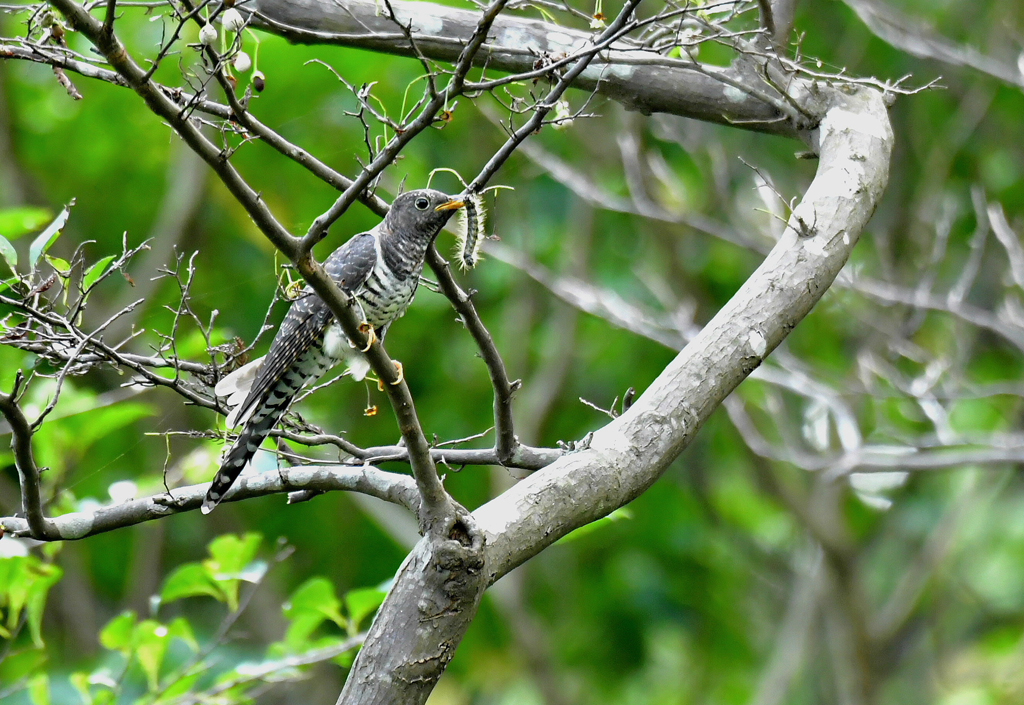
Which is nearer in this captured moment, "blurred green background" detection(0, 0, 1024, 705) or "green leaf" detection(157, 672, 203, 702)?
"green leaf" detection(157, 672, 203, 702)

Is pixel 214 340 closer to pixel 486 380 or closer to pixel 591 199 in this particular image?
pixel 591 199

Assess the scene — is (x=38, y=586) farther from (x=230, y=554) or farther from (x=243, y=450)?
(x=243, y=450)

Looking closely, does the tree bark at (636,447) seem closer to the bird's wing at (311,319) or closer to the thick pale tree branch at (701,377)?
the thick pale tree branch at (701,377)

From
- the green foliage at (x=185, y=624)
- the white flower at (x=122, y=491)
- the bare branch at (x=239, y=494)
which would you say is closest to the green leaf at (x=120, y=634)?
the green foliage at (x=185, y=624)

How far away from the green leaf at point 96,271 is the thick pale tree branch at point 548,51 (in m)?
0.75

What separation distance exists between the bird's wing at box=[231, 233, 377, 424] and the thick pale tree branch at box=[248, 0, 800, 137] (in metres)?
0.62

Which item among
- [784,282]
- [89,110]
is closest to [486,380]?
[89,110]

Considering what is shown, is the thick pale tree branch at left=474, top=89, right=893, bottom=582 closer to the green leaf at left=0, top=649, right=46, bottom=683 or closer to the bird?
the bird

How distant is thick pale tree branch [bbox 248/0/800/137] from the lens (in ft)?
8.75

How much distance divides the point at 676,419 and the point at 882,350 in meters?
3.99

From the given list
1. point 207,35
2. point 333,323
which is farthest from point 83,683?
point 207,35

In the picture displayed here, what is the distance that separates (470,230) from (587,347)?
14.5ft

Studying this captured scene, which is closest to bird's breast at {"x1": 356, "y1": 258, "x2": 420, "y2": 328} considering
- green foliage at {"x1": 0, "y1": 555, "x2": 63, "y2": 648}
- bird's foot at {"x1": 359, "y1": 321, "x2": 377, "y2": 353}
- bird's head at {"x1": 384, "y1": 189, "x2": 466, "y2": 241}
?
bird's head at {"x1": 384, "y1": 189, "x2": 466, "y2": 241}

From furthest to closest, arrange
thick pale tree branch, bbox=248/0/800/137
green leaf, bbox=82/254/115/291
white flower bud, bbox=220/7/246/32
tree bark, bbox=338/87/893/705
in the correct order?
1. thick pale tree branch, bbox=248/0/800/137
2. green leaf, bbox=82/254/115/291
3. tree bark, bbox=338/87/893/705
4. white flower bud, bbox=220/7/246/32
